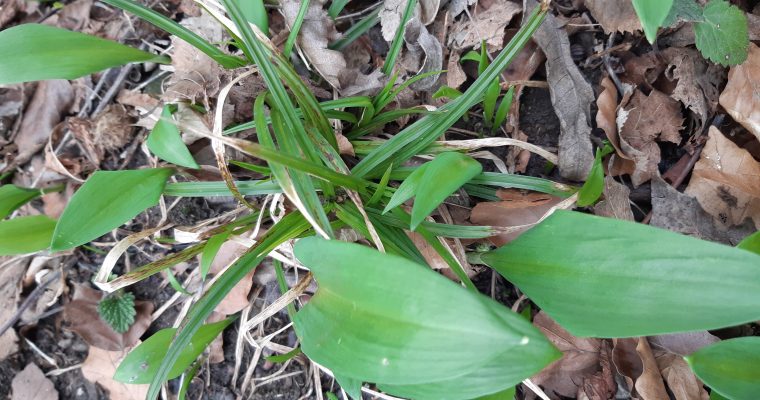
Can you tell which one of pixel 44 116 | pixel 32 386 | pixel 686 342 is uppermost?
pixel 44 116

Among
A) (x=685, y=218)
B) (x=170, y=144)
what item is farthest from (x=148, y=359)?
(x=685, y=218)

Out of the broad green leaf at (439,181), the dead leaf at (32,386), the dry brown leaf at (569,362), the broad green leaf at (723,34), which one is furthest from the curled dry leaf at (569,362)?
the dead leaf at (32,386)

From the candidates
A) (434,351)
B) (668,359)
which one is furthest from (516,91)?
(434,351)

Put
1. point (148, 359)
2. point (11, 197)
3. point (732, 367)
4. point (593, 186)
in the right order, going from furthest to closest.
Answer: point (11, 197)
point (148, 359)
point (593, 186)
point (732, 367)

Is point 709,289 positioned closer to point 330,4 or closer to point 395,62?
point 395,62

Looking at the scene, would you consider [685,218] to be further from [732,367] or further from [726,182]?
[732,367]

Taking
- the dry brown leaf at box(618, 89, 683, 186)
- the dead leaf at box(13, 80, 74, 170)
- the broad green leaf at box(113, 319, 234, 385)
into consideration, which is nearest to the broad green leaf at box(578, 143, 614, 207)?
the dry brown leaf at box(618, 89, 683, 186)
